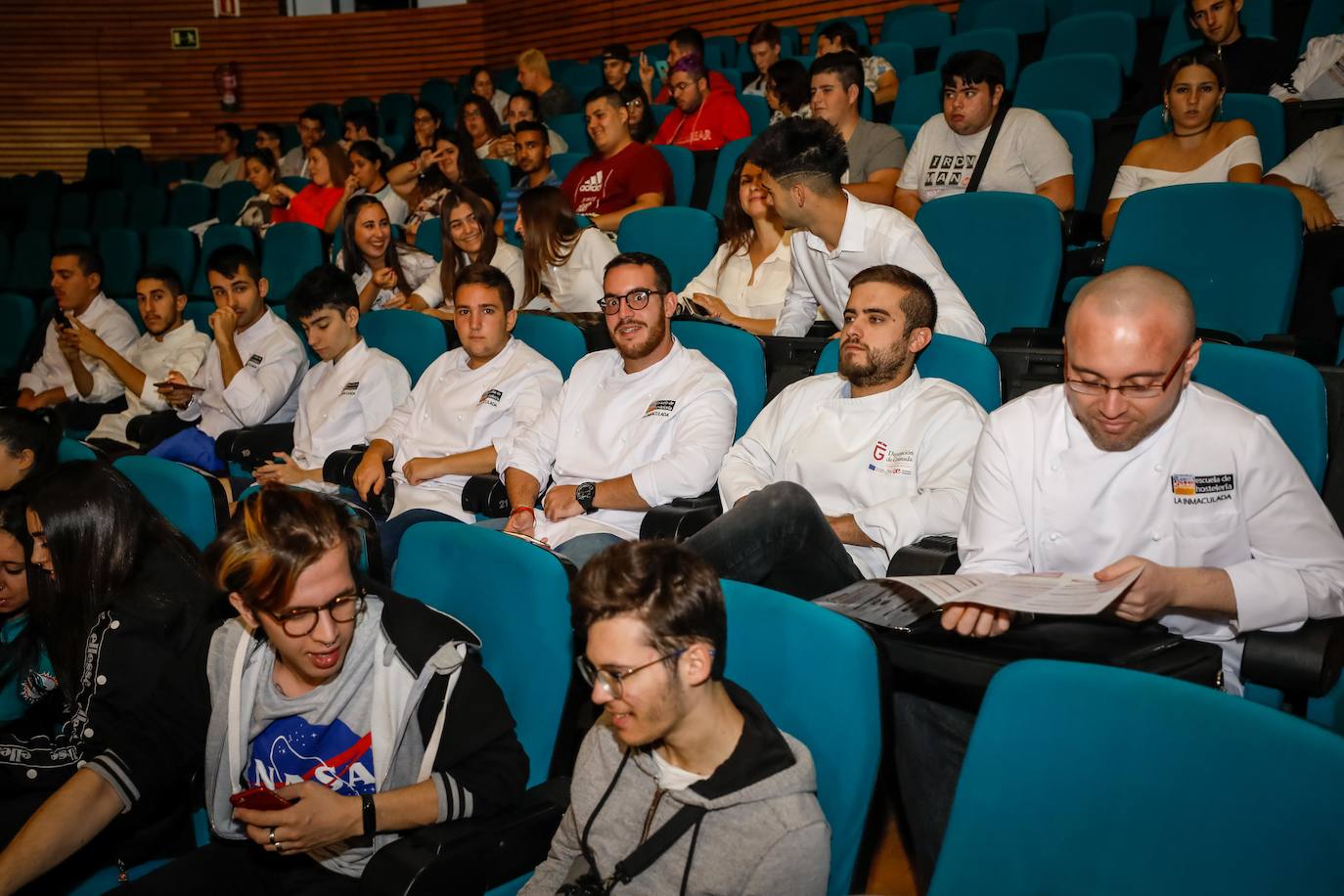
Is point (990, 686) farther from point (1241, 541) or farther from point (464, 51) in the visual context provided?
point (464, 51)

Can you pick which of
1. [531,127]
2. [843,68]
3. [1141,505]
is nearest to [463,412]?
[1141,505]

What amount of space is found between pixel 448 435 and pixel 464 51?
8.36 meters

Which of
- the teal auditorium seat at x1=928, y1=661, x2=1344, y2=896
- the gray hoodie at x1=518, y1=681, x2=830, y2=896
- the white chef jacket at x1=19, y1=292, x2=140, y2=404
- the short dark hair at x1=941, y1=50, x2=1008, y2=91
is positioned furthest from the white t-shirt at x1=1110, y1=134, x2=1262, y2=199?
the white chef jacket at x1=19, y1=292, x2=140, y2=404

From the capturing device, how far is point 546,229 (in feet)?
13.1

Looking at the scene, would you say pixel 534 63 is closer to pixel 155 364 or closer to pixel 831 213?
pixel 155 364

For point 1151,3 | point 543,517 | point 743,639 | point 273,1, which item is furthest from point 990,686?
point 273,1

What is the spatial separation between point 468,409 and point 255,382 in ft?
3.67

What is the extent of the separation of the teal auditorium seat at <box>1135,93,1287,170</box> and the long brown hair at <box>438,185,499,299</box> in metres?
2.57

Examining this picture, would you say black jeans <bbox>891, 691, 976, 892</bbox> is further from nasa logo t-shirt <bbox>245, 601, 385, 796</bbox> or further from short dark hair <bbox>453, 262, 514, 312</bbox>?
short dark hair <bbox>453, 262, 514, 312</bbox>

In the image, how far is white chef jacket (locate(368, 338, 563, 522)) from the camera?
10.1 feet

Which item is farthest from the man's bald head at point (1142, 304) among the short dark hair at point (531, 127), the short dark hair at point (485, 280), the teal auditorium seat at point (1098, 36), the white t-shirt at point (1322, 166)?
the short dark hair at point (531, 127)

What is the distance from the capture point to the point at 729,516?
2031mm

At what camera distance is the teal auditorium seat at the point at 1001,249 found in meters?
3.05

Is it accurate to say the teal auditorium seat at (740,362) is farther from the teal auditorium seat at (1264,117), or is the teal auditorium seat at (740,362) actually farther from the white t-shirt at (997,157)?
the teal auditorium seat at (1264,117)
